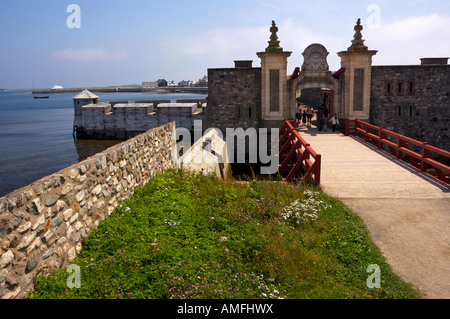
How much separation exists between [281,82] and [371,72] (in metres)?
4.88

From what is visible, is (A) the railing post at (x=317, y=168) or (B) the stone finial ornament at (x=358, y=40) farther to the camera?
(B) the stone finial ornament at (x=358, y=40)

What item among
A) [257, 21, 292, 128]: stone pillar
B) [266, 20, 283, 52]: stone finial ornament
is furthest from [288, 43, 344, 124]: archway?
[266, 20, 283, 52]: stone finial ornament

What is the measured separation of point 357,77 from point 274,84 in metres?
4.40

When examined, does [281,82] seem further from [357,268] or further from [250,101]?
[357,268]

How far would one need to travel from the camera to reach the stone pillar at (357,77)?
18906 mm

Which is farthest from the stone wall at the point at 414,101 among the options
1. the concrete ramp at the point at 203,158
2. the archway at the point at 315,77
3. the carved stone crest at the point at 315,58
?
the concrete ramp at the point at 203,158

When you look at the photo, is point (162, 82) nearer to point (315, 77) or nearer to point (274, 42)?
point (274, 42)

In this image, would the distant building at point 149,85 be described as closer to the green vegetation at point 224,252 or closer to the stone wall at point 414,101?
the stone wall at point 414,101

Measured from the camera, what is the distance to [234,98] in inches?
811

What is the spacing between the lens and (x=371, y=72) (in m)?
19.5

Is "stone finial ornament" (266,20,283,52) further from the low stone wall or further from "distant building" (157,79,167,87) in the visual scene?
"distant building" (157,79,167,87)

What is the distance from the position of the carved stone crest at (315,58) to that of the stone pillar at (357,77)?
109cm

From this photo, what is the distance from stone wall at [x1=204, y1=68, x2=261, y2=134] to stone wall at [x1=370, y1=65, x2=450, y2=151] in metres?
6.40

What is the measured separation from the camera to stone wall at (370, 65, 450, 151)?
64.2ft
